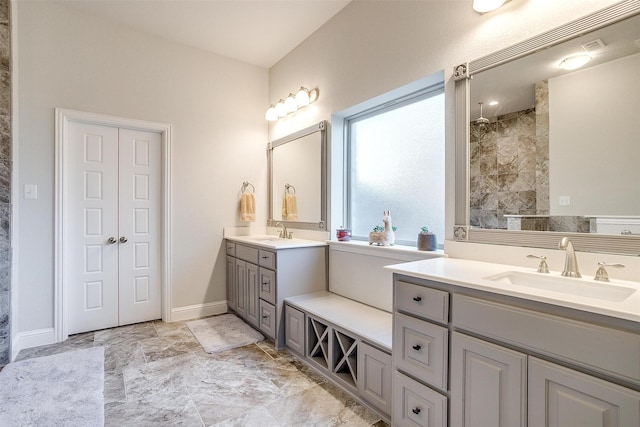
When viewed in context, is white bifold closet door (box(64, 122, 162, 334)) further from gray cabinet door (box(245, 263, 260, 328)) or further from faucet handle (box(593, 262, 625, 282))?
faucet handle (box(593, 262, 625, 282))

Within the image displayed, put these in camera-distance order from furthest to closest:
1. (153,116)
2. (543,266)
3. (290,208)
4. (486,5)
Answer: (290,208) < (153,116) < (486,5) < (543,266)

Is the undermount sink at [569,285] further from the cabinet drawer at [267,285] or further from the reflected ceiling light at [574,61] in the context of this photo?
the cabinet drawer at [267,285]

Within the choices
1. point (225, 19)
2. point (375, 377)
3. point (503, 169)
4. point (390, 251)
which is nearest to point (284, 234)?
point (390, 251)

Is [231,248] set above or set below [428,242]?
below

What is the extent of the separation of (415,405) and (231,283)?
7.87 feet

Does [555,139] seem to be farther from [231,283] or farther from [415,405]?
[231,283]

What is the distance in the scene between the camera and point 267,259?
8.73 ft

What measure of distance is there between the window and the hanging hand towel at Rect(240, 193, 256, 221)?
1.21 m

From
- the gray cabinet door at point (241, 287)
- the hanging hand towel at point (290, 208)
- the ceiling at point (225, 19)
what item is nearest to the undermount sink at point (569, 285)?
the hanging hand towel at point (290, 208)

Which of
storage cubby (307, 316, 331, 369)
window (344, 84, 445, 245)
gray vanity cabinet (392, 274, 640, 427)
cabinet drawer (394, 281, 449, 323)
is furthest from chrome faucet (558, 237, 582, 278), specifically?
storage cubby (307, 316, 331, 369)

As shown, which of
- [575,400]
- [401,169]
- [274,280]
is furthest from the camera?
[274,280]

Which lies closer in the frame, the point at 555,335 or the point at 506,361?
the point at 555,335

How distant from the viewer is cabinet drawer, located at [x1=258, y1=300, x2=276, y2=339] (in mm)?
2595

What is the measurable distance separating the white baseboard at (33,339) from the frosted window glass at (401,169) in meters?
2.74
